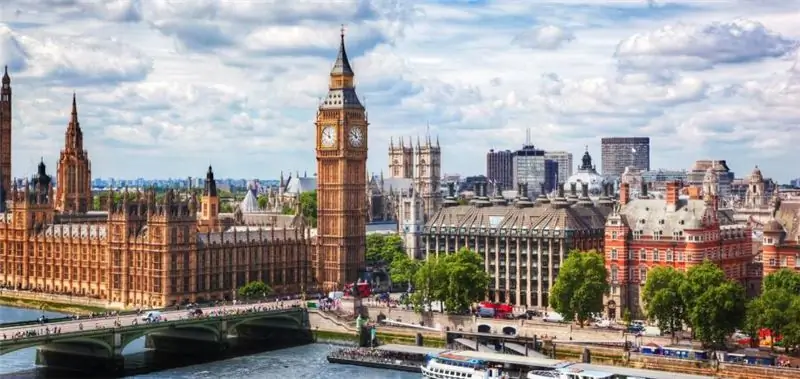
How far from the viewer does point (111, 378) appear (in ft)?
304

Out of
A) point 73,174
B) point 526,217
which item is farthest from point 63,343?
point 73,174

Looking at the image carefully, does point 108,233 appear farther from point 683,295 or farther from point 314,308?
point 683,295

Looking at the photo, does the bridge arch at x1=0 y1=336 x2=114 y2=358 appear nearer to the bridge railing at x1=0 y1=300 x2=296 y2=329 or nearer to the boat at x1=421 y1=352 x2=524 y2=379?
the bridge railing at x1=0 y1=300 x2=296 y2=329

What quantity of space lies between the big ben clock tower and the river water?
30.9m

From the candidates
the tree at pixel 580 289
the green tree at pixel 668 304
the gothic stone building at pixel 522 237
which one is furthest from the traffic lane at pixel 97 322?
the green tree at pixel 668 304

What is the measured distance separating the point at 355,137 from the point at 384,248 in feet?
74.7

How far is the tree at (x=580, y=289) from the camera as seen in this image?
103688mm

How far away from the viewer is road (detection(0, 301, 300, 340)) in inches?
3703

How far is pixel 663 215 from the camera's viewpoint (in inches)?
4400

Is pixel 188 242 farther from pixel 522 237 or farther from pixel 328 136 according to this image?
pixel 522 237

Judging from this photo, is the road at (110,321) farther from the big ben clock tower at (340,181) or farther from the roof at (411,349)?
the big ben clock tower at (340,181)

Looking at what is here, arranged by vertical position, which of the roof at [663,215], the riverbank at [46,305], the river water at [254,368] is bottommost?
the river water at [254,368]

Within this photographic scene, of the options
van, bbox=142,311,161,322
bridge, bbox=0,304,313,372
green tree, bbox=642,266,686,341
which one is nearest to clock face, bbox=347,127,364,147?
bridge, bbox=0,304,313,372

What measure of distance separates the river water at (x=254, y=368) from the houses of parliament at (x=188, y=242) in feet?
65.8
